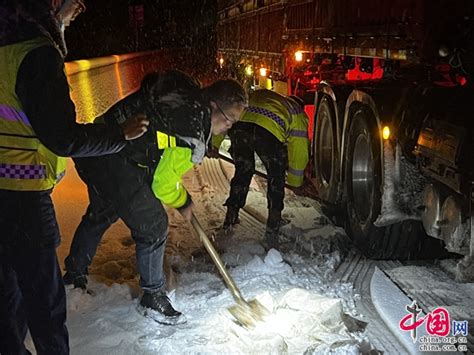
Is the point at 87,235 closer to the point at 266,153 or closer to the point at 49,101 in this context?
the point at 49,101

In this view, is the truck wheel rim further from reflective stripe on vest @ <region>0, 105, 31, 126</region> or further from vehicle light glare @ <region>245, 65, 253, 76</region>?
vehicle light glare @ <region>245, 65, 253, 76</region>

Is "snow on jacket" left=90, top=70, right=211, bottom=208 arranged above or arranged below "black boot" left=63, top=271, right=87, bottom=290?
above

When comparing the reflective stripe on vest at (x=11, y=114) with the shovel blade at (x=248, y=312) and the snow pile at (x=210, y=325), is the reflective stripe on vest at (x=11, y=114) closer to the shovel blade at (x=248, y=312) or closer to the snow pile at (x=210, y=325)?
the snow pile at (x=210, y=325)

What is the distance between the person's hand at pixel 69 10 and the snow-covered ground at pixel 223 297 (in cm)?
180

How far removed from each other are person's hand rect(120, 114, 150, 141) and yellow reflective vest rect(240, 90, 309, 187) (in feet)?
7.38

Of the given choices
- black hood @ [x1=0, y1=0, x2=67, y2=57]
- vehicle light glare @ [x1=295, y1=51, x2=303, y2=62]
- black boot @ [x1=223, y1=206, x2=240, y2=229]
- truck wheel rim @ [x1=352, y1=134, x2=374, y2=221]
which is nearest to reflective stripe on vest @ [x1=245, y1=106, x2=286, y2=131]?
truck wheel rim @ [x1=352, y1=134, x2=374, y2=221]

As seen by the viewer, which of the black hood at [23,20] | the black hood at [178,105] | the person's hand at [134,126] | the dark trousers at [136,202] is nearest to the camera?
the black hood at [23,20]

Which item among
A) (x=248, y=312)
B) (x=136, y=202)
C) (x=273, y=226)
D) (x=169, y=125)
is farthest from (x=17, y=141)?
(x=273, y=226)

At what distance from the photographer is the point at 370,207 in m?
4.50

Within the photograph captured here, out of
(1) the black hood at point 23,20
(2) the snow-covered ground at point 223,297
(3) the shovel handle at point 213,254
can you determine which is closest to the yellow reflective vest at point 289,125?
(2) the snow-covered ground at point 223,297

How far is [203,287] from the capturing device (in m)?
4.01

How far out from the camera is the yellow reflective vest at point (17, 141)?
2.22 metres

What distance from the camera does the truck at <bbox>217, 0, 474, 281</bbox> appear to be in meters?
3.19

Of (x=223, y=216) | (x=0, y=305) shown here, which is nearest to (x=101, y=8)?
(x=223, y=216)
